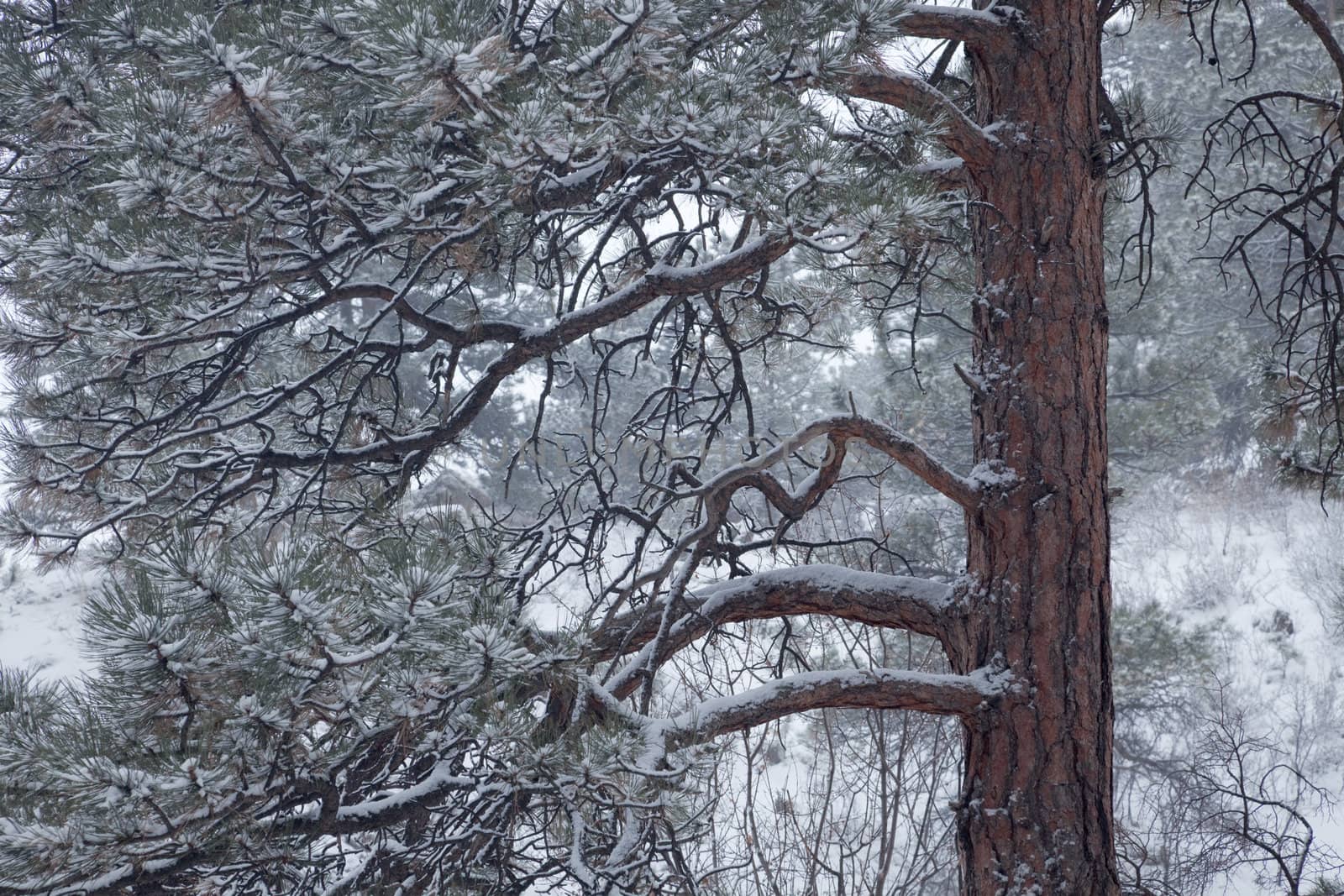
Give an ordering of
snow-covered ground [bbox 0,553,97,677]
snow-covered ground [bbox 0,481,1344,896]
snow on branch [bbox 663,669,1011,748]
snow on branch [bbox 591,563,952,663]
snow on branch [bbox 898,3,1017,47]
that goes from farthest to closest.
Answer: snow-covered ground [bbox 0,553,97,677] → snow-covered ground [bbox 0,481,1344,896] → snow on branch [bbox 591,563,952,663] → snow on branch [bbox 898,3,1017,47] → snow on branch [bbox 663,669,1011,748]

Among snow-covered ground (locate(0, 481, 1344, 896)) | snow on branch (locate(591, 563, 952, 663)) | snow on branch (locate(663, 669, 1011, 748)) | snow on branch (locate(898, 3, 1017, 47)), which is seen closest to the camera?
snow on branch (locate(663, 669, 1011, 748))

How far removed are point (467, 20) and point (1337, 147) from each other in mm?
10339

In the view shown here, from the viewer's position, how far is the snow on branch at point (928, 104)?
2.33m

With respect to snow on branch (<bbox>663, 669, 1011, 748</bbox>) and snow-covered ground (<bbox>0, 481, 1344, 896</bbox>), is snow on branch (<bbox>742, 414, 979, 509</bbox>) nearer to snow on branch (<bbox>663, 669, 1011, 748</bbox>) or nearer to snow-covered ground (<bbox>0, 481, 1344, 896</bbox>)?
snow on branch (<bbox>663, 669, 1011, 748</bbox>)

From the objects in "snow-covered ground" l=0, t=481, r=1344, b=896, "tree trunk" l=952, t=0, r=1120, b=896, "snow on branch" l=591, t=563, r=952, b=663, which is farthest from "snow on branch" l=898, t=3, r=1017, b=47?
"snow-covered ground" l=0, t=481, r=1344, b=896

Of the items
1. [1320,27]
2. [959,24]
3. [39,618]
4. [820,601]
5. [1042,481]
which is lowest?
[820,601]

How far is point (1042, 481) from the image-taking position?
2387mm

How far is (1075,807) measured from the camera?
2252 mm

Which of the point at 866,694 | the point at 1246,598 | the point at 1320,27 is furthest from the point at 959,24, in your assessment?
the point at 1246,598

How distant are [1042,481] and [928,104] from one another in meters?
0.93

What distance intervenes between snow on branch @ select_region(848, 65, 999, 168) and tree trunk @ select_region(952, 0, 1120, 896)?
0.06m

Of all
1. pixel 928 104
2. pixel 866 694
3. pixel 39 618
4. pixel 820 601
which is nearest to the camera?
pixel 866 694

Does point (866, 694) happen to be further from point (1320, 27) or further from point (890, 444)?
point (1320, 27)

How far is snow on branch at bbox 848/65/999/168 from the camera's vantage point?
2.33 metres
